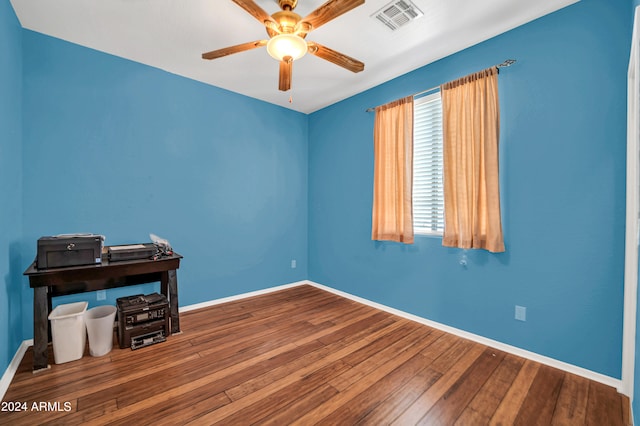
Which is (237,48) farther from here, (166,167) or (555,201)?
(555,201)

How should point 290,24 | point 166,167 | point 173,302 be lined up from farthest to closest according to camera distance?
1. point 166,167
2. point 173,302
3. point 290,24

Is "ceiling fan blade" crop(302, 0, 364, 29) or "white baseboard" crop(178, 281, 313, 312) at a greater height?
"ceiling fan blade" crop(302, 0, 364, 29)

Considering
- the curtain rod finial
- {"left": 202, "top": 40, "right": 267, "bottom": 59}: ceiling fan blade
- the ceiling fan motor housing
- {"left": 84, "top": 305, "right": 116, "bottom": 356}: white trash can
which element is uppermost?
the ceiling fan motor housing

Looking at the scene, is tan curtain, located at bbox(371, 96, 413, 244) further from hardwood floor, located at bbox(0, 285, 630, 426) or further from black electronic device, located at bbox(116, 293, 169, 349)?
black electronic device, located at bbox(116, 293, 169, 349)

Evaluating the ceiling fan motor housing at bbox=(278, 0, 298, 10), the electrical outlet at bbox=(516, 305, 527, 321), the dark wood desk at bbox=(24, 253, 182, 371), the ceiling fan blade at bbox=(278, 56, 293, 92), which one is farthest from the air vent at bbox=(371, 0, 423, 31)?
the dark wood desk at bbox=(24, 253, 182, 371)

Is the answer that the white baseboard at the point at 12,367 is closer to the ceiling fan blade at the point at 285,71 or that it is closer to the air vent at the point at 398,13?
the ceiling fan blade at the point at 285,71

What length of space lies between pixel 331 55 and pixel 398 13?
2.23 ft

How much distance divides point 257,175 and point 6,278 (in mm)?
2685

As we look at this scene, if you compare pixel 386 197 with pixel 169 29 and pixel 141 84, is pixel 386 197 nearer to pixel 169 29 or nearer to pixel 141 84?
pixel 169 29

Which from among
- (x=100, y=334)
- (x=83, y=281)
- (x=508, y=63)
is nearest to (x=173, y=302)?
(x=100, y=334)

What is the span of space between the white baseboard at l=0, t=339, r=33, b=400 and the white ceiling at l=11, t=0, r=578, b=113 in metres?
2.81

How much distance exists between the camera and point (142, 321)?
99.9 inches

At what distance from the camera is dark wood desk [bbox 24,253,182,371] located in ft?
6.89

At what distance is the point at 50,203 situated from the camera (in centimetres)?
262
